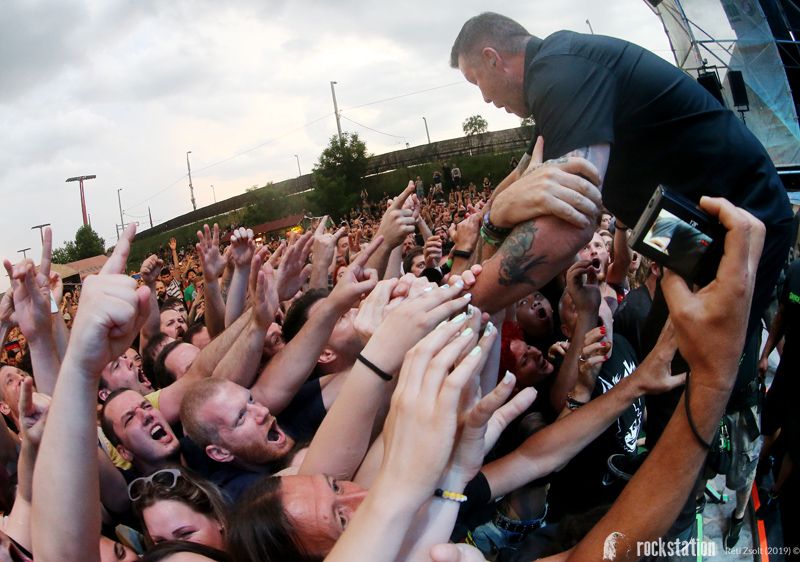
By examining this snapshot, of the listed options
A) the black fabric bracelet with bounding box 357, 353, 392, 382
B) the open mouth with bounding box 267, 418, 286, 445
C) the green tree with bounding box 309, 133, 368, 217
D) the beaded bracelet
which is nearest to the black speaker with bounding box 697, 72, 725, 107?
A: the open mouth with bounding box 267, 418, 286, 445

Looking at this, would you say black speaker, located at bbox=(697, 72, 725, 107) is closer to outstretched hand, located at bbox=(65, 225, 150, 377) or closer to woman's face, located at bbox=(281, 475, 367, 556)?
woman's face, located at bbox=(281, 475, 367, 556)

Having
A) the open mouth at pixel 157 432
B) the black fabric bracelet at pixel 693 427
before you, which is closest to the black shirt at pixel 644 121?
the black fabric bracelet at pixel 693 427

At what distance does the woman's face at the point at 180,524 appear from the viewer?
196 centimetres

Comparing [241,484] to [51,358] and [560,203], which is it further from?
[560,203]

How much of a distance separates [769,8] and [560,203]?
12.6m

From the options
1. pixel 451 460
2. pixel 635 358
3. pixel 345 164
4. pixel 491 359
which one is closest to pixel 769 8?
pixel 635 358

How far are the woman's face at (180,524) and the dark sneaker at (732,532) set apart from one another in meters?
2.56

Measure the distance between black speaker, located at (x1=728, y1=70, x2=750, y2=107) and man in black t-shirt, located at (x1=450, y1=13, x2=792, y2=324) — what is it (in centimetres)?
1088

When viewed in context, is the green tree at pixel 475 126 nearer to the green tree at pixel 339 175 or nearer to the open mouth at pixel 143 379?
the green tree at pixel 339 175

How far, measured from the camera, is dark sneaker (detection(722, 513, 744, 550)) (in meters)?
3.02

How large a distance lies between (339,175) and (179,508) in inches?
1347

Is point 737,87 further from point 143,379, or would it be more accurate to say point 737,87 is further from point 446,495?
point 446,495

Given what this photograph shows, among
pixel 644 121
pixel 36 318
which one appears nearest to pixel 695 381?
pixel 644 121

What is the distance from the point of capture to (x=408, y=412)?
1027 mm
